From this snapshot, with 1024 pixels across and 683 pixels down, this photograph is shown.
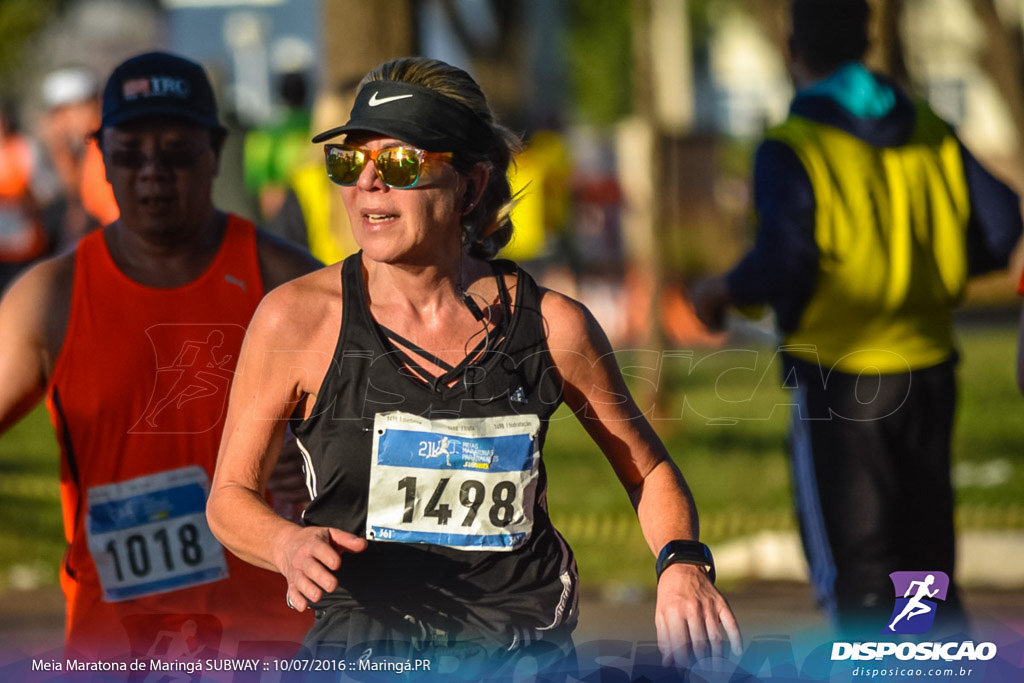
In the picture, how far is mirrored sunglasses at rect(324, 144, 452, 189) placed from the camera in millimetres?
3359

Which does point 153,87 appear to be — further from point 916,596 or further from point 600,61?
point 600,61

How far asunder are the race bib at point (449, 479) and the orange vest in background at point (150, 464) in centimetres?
90

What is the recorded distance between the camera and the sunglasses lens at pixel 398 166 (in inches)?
132

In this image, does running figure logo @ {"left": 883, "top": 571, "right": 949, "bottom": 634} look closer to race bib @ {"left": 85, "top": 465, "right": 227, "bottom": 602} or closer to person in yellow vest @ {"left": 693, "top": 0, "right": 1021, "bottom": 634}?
person in yellow vest @ {"left": 693, "top": 0, "right": 1021, "bottom": 634}

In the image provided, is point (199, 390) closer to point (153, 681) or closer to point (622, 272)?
point (153, 681)

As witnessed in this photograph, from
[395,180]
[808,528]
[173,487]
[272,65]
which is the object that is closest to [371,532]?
[395,180]

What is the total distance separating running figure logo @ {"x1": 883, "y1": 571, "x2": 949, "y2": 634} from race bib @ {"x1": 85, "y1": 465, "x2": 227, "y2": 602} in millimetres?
2068

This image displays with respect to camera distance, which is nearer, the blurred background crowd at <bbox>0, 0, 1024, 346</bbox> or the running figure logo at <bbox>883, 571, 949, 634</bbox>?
the running figure logo at <bbox>883, 571, 949, 634</bbox>

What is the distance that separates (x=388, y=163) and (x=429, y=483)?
692 mm

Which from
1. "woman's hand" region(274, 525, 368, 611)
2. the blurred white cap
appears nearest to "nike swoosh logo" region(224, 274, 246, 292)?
"woman's hand" region(274, 525, 368, 611)

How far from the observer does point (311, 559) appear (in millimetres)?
2990

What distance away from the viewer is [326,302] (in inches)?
136

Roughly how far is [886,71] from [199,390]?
433 centimetres

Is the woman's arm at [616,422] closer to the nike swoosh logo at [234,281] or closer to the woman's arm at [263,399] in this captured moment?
the woman's arm at [263,399]
